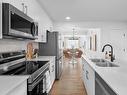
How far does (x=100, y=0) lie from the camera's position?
149 inches

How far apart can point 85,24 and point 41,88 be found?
5431 mm

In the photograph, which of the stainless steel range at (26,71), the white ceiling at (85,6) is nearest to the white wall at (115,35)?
the white ceiling at (85,6)

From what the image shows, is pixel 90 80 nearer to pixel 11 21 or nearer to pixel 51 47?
pixel 11 21

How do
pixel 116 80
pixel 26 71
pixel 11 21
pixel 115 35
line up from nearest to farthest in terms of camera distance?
pixel 116 80
pixel 11 21
pixel 26 71
pixel 115 35

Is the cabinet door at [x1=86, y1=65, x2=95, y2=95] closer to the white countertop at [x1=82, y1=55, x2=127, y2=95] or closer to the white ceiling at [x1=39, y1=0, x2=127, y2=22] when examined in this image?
the white countertop at [x1=82, y1=55, x2=127, y2=95]

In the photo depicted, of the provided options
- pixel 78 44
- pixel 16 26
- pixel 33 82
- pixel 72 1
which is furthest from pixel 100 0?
pixel 78 44

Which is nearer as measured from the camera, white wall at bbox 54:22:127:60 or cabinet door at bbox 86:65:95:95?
cabinet door at bbox 86:65:95:95

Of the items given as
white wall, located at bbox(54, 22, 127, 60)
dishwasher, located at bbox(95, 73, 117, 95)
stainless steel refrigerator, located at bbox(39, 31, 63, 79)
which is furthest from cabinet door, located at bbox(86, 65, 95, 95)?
white wall, located at bbox(54, 22, 127, 60)

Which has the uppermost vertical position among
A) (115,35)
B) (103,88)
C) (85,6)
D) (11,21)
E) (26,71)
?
(85,6)

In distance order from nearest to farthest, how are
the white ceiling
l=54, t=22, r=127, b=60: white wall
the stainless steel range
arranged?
the stainless steel range < the white ceiling < l=54, t=22, r=127, b=60: white wall

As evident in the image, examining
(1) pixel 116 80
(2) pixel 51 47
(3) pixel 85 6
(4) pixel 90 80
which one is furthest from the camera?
(2) pixel 51 47

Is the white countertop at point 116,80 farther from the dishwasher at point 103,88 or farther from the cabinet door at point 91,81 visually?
the cabinet door at point 91,81

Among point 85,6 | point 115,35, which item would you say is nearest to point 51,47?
point 85,6

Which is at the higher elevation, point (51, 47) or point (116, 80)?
point (51, 47)
